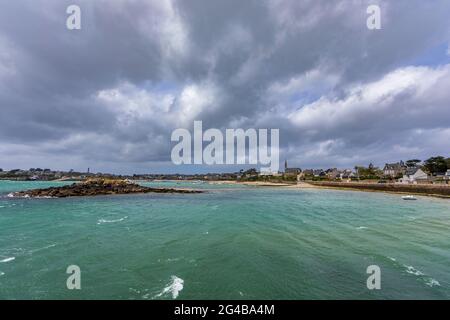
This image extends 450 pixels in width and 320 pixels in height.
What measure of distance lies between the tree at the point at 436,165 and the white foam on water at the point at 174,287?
14307cm

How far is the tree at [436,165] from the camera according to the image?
380ft

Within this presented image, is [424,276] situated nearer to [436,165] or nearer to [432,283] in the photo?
[432,283]

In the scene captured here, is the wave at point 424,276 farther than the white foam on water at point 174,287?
Yes

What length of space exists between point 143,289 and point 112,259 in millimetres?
5096

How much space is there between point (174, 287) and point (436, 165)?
5697 inches

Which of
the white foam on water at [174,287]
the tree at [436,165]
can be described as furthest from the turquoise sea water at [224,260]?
the tree at [436,165]

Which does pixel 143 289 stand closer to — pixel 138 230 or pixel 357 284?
pixel 357 284

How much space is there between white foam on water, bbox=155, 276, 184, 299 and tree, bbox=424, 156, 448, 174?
143 metres

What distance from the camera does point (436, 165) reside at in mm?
117938

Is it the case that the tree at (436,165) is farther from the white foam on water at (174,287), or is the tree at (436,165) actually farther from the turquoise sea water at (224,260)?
the white foam on water at (174,287)

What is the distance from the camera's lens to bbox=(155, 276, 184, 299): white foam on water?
10711 millimetres

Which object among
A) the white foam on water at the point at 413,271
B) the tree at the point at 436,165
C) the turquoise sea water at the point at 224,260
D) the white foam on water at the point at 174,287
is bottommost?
the white foam on water at the point at 413,271

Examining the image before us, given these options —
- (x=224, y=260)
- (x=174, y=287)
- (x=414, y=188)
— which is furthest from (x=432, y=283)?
(x=414, y=188)
